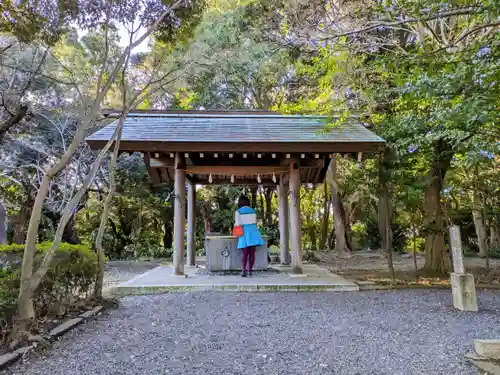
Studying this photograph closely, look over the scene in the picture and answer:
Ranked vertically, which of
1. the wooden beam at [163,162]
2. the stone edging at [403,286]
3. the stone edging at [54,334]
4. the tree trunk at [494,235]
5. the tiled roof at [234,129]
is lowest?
the stone edging at [403,286]

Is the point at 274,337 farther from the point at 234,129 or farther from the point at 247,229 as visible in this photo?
the point at 234,129

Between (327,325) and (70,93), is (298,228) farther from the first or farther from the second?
(70,93)

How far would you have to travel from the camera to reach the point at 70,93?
377 inches

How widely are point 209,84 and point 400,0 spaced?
891cm

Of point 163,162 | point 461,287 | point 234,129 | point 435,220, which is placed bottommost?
point 461,287

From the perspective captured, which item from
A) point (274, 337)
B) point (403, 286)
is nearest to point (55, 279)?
point (274, 337)

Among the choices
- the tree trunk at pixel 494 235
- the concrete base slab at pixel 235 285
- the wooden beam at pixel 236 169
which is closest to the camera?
the concrete base slab at pixel 235 285

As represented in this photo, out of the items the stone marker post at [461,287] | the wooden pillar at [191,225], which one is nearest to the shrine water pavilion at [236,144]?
the wooden pillar at [191,225]

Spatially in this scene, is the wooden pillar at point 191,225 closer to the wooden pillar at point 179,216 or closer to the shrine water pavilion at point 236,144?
the shrine water pavilion at point 236,144

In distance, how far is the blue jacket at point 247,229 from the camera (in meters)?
6.72

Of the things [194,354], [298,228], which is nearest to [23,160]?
[298,228]

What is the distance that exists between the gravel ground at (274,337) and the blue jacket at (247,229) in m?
1.71

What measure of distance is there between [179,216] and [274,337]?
12.6ft

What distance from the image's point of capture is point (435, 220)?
7.16 metres
